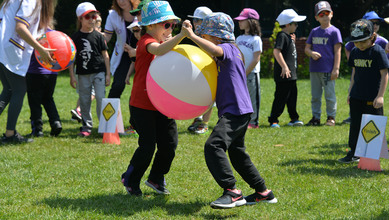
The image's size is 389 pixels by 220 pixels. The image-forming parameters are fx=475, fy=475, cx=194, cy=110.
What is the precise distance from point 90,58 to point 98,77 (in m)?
0.35

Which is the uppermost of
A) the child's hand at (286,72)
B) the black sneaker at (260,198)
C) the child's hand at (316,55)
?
the child's hand at (316,55)

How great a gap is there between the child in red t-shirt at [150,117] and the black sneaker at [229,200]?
81cm

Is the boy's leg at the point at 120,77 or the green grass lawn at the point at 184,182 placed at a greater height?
the boy's leg at the point at 120,77

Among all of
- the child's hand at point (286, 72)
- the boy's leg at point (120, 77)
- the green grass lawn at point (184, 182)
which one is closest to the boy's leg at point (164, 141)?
the green grass lawn at point (184, 182)

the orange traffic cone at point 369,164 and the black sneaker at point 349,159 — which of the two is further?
the black sneaker at point 349,159

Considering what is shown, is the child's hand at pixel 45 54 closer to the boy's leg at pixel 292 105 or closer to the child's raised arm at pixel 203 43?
the child's raised arm at pixel 203 43

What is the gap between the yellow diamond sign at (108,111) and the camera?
7430 mm

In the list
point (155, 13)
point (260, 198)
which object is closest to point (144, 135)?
point (155, 13)

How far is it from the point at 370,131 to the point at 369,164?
1.34 ft

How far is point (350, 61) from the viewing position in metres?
6.30

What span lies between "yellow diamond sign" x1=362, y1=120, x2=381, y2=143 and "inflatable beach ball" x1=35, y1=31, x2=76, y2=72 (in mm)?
4348

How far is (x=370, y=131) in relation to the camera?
5852 millimetres

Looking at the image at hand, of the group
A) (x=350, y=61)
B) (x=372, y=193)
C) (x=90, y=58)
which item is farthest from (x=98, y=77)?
(x=372, y=193)

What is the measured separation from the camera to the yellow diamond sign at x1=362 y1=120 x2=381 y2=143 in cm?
581
